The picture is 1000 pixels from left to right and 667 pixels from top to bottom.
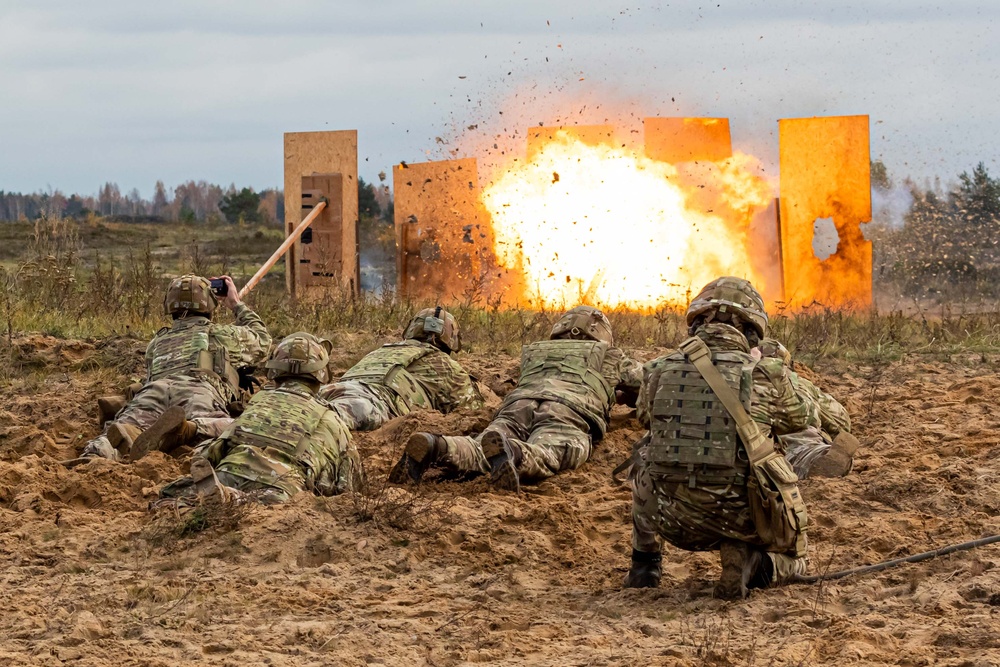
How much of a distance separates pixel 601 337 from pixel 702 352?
3.57 metres

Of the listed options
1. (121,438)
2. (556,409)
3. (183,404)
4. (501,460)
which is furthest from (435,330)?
(121,438)

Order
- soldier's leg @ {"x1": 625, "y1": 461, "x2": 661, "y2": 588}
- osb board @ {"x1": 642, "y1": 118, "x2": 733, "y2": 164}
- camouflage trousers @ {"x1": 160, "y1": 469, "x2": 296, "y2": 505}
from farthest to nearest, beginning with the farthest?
osb board @ {"x1": 642, "y1": 118, "x2": 733, "y2": 164}
camouflage trousers @ {"x1": 160, "y1": 469, "x2": 296, "y2": 505}
soldier's leg @ {"x1": 625, "y1": 461, "x2": 661, "y2": 588}

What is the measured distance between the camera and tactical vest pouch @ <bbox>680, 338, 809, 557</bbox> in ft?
17.7

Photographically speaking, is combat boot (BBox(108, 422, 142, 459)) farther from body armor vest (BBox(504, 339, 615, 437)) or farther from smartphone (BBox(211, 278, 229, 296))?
body armor vest (BBox(504, 339, 615, 437))

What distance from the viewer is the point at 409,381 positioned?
9391 mm

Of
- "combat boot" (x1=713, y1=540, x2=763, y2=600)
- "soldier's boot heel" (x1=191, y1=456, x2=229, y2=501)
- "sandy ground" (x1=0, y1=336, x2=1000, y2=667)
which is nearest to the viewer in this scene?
"sandy ground" (x1=0, y1=336, x2=1000, y2=667)

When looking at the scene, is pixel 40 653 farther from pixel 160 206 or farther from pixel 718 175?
pixel 160 206

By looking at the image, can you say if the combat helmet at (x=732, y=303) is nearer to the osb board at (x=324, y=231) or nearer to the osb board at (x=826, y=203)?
the osb board at (x=826, y=203)

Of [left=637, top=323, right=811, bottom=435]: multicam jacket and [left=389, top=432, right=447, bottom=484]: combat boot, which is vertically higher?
[left=637, top=323, right=811, bottom=435]: multicam jacket

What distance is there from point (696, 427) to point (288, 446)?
2.58m

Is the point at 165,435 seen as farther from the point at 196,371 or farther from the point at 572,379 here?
the point at 572,379

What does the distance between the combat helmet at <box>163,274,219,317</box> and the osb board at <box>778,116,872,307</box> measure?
32.4ft

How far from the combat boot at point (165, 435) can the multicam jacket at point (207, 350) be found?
95 cm

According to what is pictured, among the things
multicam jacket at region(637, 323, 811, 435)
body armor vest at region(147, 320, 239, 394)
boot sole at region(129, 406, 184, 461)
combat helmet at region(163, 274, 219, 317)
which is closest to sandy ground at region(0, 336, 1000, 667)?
boot sole at region(129, 406, 184, 461)
